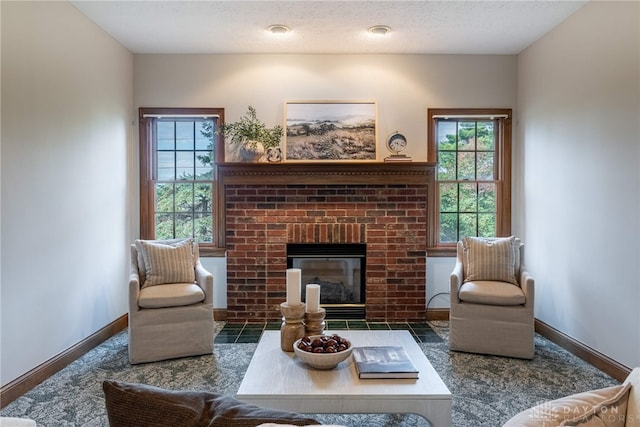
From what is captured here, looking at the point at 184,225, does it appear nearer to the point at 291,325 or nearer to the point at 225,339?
the point at 225,339

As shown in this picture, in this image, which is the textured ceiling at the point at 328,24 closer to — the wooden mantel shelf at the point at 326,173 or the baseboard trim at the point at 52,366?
the wooden mantel shelf at the point at 326,173

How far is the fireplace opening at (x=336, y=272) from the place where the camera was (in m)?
4.20

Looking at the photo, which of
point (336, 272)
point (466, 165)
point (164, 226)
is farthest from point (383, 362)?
point (164, 226)

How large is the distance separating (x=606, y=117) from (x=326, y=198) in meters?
2.42

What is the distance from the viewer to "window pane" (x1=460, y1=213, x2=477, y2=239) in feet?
14.3

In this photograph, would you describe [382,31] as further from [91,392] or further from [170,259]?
[91,392]

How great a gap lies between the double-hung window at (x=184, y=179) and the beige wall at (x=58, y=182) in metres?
0.38

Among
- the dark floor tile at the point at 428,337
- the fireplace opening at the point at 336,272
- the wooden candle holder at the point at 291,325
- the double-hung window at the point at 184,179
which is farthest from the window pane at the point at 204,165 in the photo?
the dark floor tile at the point at 428,337

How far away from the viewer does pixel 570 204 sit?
3.35m

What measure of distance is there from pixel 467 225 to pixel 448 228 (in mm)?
214

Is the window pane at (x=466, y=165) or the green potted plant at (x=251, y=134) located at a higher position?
the green potted plant at (x=251, y=134)

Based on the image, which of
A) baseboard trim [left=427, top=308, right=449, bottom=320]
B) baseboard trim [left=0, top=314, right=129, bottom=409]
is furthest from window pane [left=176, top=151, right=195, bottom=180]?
baseboard trim [left=427, top=308, right=449, bottom=320]

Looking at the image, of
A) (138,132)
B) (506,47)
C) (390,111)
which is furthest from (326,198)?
(506,47)

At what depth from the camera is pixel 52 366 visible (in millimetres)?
2818
